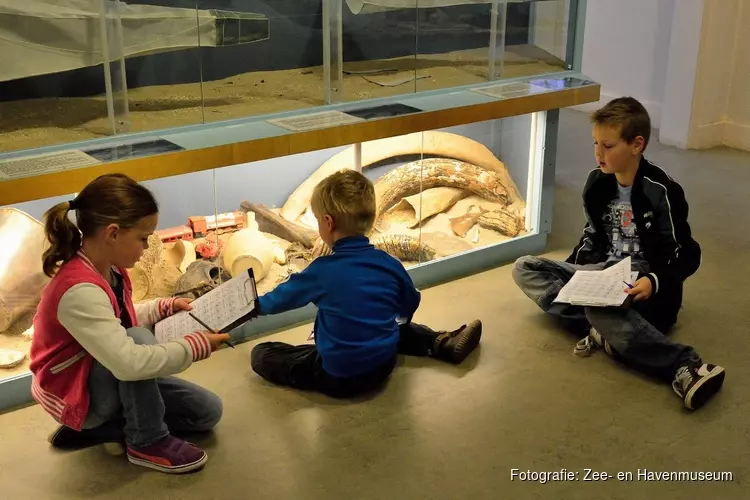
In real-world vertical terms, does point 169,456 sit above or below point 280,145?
below

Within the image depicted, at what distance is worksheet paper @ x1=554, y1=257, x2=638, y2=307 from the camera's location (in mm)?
3085

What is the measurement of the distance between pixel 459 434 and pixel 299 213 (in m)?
1.17

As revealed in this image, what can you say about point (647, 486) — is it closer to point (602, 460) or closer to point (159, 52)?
point (602, 460)

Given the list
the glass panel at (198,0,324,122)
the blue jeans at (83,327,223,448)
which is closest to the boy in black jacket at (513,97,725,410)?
the glass panel at (198,0,324,122)

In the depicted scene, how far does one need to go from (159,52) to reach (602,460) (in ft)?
6.48

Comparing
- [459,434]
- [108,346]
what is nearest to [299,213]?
[459,434]

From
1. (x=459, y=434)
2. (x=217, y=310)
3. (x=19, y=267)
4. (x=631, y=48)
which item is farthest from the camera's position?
(x=631, y=48)

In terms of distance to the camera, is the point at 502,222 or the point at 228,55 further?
the point at 502,222

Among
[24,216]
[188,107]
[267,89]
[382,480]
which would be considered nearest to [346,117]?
[267,89]

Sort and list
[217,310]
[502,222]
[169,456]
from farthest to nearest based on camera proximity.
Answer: [502,222], [217,310], [169,456]

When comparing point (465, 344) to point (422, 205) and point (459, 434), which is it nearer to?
point (459, 434)

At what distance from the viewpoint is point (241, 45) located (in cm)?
322

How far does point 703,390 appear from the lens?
2.87 meters

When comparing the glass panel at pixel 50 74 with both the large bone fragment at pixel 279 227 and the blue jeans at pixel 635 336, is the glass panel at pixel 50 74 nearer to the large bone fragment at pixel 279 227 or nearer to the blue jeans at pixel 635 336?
the large bone fragment at pixel 279 227
